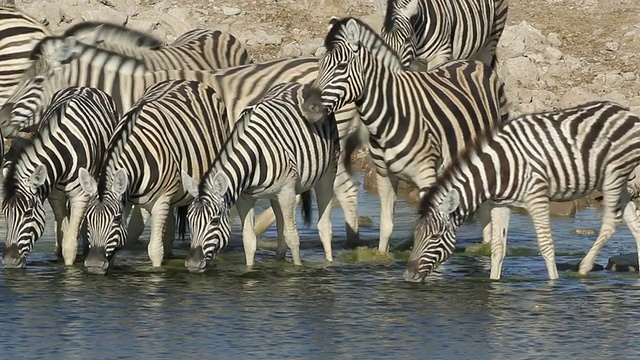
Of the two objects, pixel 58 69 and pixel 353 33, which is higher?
pixel 353 33

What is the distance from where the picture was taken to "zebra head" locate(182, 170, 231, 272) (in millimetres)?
12523

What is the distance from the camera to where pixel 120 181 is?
1255cm

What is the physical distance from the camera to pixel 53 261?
44.6 ft

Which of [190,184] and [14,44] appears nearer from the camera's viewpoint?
[190,184]

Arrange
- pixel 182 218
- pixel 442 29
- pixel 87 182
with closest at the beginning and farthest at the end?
pixel 87 182 → pixel 182 218 → pixel 442 29

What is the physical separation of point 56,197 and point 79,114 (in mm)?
755

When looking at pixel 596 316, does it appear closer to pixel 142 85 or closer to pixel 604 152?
pixel 604 152

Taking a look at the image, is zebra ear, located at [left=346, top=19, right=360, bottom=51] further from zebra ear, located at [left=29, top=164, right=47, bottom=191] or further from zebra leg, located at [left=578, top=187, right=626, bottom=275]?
zebra ear, located at [left=29, top=164, right=47, bottom=191]

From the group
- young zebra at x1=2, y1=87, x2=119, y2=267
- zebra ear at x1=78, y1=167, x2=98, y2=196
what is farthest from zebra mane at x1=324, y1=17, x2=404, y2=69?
zebra ear at x1=78, y1=167, x2=98, y2=196

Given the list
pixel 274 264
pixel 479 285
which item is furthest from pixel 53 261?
pixel 479 285

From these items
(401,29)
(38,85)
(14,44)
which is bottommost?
(38,85)

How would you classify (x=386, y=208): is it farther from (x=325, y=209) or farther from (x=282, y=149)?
(x=282, y=149)

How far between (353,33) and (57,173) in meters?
2.68

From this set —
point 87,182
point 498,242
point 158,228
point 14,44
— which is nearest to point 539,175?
point 498,242
